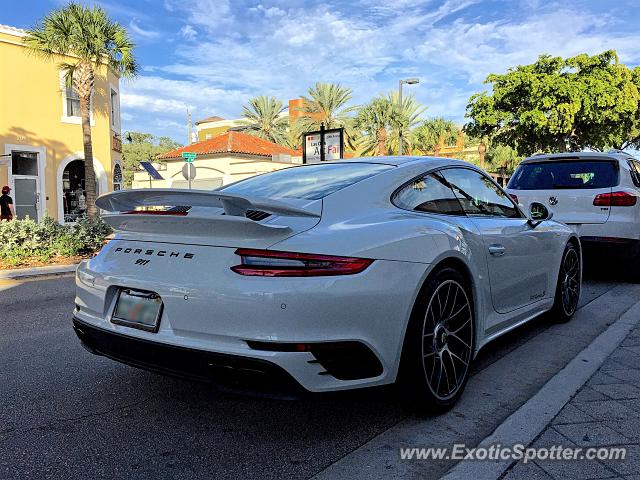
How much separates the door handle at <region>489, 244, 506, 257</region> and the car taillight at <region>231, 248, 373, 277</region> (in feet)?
4.86

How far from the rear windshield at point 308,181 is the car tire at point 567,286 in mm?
2518

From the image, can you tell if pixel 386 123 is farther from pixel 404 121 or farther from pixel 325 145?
pixel 325 145

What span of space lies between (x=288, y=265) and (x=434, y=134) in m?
43.1

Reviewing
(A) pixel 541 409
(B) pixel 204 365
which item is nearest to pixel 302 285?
(B) pixel 204 365

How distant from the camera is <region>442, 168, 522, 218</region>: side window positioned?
375cm

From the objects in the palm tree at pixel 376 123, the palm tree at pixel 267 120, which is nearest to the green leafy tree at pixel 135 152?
the palm tree at pixel 267 120

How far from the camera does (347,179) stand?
3.31 metres

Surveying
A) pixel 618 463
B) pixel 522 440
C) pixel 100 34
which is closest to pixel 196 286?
pixel 522 440

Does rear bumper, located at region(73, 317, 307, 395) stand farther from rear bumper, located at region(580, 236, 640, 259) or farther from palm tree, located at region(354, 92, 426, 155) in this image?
palm tree, located at region(354, 92, 426, 155)

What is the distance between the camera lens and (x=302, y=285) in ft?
7.84

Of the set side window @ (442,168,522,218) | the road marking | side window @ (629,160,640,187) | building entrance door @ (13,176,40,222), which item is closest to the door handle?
side window @ (442,168,522,218)

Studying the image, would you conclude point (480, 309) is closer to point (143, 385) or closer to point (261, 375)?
point (261, 375)

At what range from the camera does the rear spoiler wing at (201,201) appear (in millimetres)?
2551

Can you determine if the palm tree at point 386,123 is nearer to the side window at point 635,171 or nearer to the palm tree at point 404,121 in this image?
the palm tree at point 404,121
